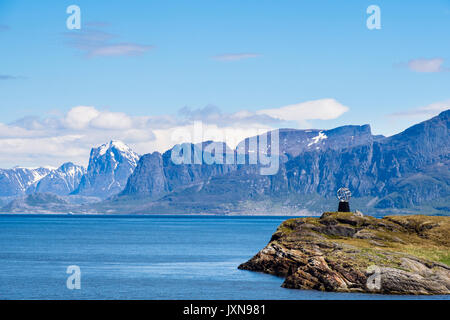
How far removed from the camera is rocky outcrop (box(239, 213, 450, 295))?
77000mm

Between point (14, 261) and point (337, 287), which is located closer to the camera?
point (337, 287)

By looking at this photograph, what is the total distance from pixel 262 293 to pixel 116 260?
5964cm

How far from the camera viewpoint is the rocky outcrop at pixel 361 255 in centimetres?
7700

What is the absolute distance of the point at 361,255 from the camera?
3255 inches
